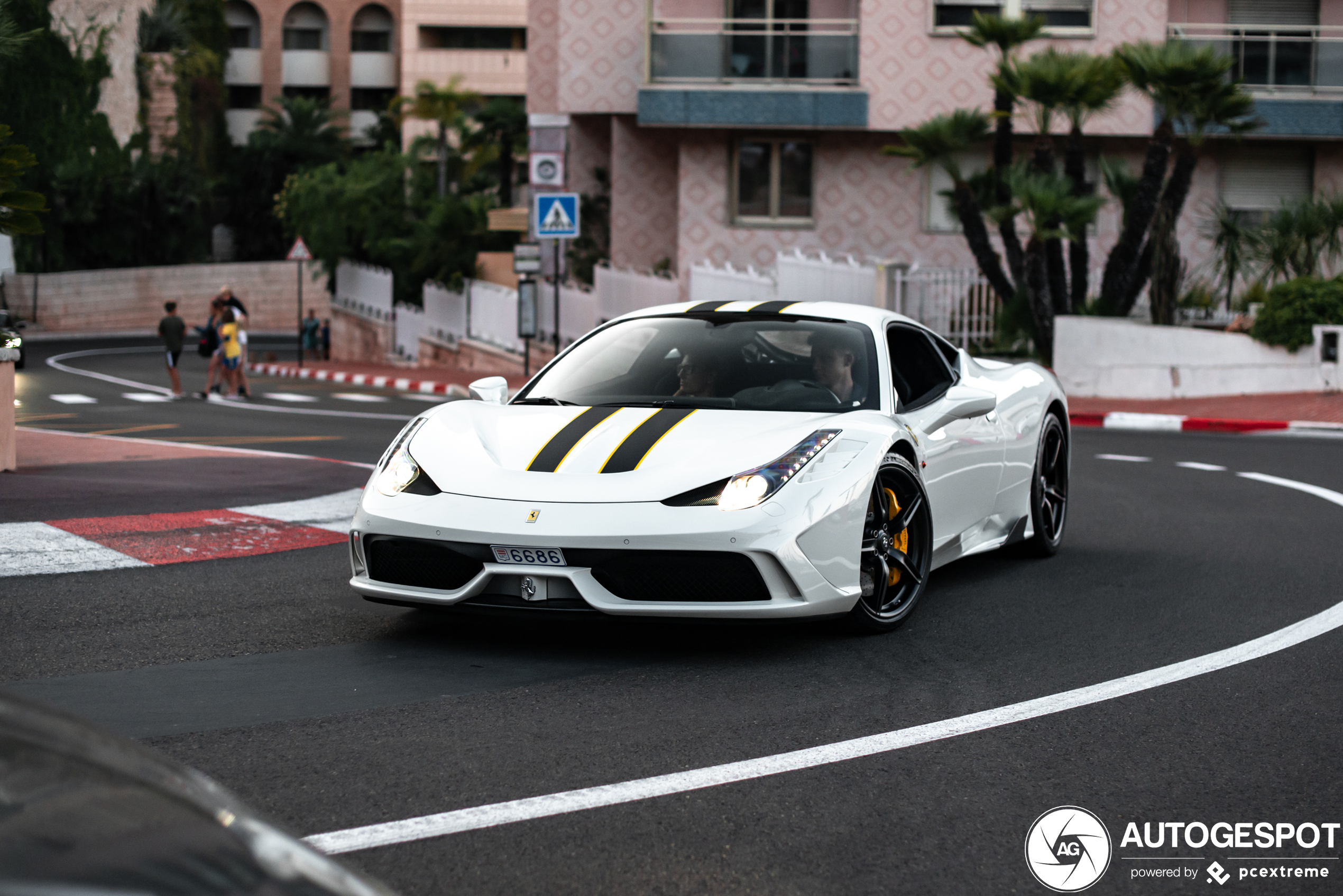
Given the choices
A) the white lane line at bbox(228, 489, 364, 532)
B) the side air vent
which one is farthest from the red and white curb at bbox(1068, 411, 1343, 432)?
the side air vent

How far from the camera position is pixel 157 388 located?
30047mm

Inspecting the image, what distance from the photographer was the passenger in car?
6555 millimetres

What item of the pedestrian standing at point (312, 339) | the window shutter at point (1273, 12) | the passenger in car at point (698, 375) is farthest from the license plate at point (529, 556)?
the pedestrian standing at point (312, 339)

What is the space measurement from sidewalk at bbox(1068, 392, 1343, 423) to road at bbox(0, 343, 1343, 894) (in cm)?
1048

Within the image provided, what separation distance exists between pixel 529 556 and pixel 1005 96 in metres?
17.1

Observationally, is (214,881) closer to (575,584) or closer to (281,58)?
(575,584)

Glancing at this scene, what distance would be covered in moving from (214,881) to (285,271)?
215 feet

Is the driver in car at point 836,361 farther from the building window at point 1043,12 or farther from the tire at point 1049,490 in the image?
the building window at point 1043,12

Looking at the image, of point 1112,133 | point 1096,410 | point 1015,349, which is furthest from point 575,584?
point 1112,133

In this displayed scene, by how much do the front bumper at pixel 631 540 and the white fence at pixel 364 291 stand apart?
126ft

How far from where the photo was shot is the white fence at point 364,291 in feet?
144

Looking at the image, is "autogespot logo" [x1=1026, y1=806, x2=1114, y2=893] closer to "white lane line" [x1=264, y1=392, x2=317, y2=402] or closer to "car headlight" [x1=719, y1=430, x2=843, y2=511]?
"car headlight" [x1=719, y1=430, x2=843, y2=511]

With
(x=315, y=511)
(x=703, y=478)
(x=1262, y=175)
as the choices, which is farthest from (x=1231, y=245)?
(x=703, y=478)

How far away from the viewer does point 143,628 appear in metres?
5.96
